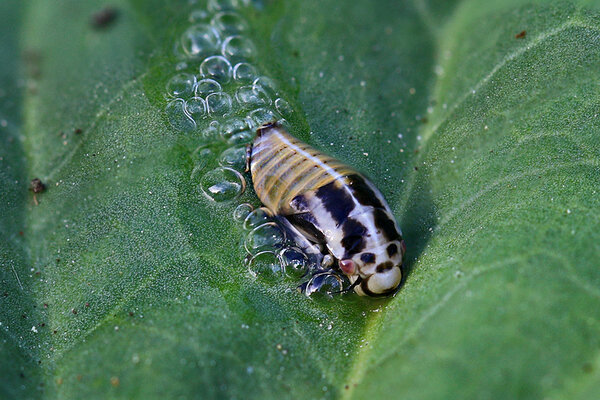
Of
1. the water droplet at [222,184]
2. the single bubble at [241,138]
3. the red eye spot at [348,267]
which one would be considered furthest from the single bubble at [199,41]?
the red eye spot at [348,267]

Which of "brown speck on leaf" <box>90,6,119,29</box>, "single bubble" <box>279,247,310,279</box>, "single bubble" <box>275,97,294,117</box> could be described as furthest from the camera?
"brown speck on leaf" <box>90,6,119,29</box>

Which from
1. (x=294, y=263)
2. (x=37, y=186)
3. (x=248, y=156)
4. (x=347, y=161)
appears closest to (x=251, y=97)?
(x=248, y=156)

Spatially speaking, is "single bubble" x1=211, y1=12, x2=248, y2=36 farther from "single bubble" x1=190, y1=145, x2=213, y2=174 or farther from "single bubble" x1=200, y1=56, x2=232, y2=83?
"single bubble" x1=190, y1=145, x2=213, y2=174

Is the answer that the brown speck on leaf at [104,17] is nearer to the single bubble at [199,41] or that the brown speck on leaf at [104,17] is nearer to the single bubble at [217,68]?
the single bubble at [199,41]

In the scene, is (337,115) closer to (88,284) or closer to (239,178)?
(239,178)

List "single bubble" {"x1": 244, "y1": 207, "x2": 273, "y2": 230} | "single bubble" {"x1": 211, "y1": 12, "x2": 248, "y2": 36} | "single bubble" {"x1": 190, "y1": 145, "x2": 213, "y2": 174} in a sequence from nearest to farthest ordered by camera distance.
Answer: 1. "single bubble" {"x1": 244, "y1": 207, "x2": 273, "y2": 230}
2. "single bubble" {"x1": 190, "y1": 145, "x2": 213, "y2": 174}
3. "single bubble" {"x1": 211, "y1": 12, "x2": 248, "y2": 36}

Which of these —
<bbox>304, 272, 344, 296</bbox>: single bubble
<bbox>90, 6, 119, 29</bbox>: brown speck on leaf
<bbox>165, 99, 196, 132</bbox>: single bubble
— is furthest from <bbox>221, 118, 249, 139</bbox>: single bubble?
<bbox>90, 6, 119, 29</bbox>: brown speck on leaf

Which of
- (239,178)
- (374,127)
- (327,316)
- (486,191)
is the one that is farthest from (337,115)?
(327,316)
